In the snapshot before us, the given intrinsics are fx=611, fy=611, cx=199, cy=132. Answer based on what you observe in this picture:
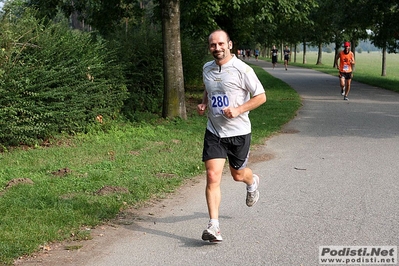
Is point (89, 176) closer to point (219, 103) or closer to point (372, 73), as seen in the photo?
point (219, 103)

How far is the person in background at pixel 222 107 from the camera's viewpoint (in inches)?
222

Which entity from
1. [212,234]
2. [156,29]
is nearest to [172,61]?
[156,29]

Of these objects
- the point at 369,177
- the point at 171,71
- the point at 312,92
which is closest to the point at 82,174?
the point at 369,177

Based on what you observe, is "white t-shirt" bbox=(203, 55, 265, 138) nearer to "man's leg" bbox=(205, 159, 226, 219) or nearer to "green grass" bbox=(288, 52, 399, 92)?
"man's leg" bbox=(205, 159, 226, 219)

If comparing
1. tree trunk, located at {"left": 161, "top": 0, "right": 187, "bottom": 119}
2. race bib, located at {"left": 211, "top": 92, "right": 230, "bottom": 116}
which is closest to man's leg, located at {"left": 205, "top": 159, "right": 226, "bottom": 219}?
race bib, located at {"left": 211, "top": 92, "right": 230, "bottom": 116}

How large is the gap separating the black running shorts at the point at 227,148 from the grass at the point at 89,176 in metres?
1.44

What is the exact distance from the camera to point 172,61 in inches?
588

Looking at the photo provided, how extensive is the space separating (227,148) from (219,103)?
486mm

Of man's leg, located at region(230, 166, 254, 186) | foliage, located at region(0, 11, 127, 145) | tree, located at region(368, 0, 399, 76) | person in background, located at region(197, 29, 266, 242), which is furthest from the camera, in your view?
tree, located at region(368, 0, 399, 76)

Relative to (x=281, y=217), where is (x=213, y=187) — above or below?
above

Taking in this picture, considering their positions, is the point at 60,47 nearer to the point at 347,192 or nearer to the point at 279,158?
the point at 279,158

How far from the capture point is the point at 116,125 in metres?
13.6

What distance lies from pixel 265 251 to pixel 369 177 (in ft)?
12.1

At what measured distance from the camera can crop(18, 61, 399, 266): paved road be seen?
17.5ft
